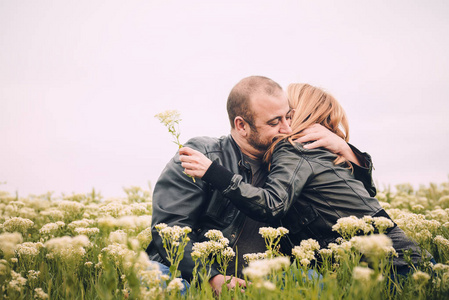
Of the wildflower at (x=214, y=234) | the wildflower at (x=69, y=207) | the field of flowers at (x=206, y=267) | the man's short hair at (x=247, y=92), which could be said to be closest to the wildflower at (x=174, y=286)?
the field of flowers at (x=206, y=267)

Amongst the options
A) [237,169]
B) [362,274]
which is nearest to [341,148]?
[237,169]

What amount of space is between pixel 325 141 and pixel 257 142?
2.56ft

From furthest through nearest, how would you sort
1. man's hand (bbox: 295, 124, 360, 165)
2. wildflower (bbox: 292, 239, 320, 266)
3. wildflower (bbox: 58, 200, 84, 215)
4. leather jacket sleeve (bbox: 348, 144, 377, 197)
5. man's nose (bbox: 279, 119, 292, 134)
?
wildflower (bbox: 58, 200, 84, 215) → leather jacket sleeve (bbox: 348, 144, 377, 197) → man's nose (bbox: 279, 119, 292, 134) → man's hand (bbox: 295, 124, 360, 165) → wildflower (bbox: 292, 239, 320, 266)

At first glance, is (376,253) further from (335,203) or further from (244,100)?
(244,100)

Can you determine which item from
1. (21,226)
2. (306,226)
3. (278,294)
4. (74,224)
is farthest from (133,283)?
(21,226)

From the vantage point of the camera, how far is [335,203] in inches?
148

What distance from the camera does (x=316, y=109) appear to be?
466 centimetres

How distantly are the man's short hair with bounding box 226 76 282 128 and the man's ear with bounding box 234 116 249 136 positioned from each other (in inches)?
2.2

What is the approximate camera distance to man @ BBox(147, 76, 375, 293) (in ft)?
12.8

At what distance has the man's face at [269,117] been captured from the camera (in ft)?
13.6

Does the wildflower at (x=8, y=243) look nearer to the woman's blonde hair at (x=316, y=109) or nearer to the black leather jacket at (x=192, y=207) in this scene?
the black leather jacket at (x=192, y=207)

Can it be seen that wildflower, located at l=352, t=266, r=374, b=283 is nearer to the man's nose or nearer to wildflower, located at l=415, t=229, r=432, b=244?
the man's nose

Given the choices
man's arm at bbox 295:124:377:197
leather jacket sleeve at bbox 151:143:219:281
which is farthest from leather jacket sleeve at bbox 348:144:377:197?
leather jacket sleeve at bbox 151:143:219:281

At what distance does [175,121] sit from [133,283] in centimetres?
165
